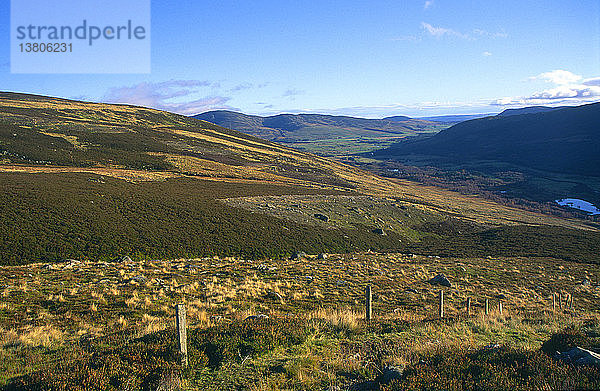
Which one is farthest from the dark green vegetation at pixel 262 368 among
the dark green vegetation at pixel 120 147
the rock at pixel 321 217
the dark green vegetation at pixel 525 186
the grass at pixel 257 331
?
the dark green vegetation at pixel 525 186

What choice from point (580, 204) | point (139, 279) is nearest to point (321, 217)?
point (139, 279)

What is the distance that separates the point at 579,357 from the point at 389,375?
447 centimetres

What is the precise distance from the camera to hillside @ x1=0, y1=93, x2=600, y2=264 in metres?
29.5

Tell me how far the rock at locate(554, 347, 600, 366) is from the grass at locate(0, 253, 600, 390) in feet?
1.53

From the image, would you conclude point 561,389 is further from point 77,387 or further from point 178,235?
point 178,235

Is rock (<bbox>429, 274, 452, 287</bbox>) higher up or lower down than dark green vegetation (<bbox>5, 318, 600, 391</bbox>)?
lower down

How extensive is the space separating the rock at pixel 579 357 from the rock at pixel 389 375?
12.5 ft

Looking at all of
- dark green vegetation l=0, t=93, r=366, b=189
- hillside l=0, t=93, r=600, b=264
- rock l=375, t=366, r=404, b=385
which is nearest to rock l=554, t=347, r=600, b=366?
rock l=375, t=366, r=404, b=385

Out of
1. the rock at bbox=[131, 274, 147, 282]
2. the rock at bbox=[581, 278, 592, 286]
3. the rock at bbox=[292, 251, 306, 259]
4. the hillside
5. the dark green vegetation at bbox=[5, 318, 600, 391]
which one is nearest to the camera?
the dark green vegetation at bbox=[5, 318, 600, 391]

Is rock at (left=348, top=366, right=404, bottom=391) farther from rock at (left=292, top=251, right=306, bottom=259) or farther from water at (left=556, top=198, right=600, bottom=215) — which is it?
water at (left=556, top=198, right=600, bottom=215)

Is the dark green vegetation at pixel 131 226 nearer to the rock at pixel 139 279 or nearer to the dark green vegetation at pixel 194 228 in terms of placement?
the dark green vegetation at pixel 194 228

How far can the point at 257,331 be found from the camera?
32.3 feet

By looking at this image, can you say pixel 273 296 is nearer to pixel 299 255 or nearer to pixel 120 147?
pixel 299 255

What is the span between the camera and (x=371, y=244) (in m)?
44.4
